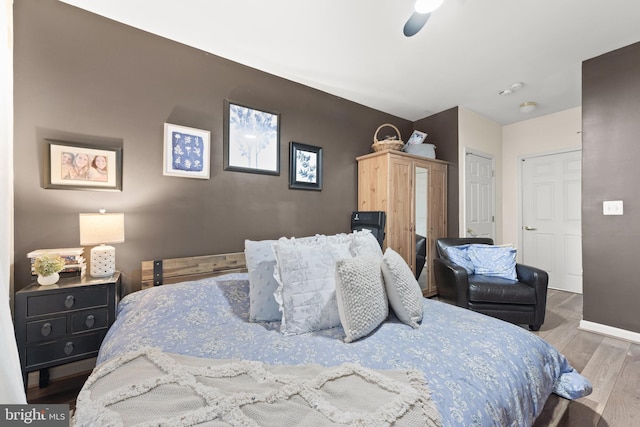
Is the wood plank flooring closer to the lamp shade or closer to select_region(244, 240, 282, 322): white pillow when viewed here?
select_region(244, 240, 282, 322): white pillow

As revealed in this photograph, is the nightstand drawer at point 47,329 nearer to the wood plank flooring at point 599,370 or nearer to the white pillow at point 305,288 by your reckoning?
the white pillow at point 305,288

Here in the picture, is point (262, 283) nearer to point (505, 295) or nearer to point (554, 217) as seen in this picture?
point (505, 295)

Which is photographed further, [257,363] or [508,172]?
[508,172]

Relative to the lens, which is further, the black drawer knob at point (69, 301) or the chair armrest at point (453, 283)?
the chair armrest at point (453, 283)

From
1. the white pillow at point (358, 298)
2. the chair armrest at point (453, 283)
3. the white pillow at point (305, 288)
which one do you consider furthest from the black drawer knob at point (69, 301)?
the chair armrest at point (453, 283)

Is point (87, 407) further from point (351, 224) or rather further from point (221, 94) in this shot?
point (351, 224)

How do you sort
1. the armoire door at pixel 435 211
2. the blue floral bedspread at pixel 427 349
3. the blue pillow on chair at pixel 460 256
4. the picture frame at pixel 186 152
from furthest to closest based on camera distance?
the armoire door at pixel 435 211 < the blue pillow on chair at pixel 460 256 < the picture frame at pixel 186 152 < the blue floral bedspread at pixel 427 349

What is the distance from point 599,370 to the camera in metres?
1.93

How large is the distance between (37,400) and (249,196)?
1.94 meters

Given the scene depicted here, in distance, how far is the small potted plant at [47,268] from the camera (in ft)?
4.95

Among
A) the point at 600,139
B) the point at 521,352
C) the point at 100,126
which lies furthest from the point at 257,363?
the point at 600,139

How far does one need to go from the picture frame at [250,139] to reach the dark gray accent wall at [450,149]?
2.46 metres

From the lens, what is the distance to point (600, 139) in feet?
8.35

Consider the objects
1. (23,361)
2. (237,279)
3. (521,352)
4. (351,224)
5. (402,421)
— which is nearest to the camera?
(402,421)
